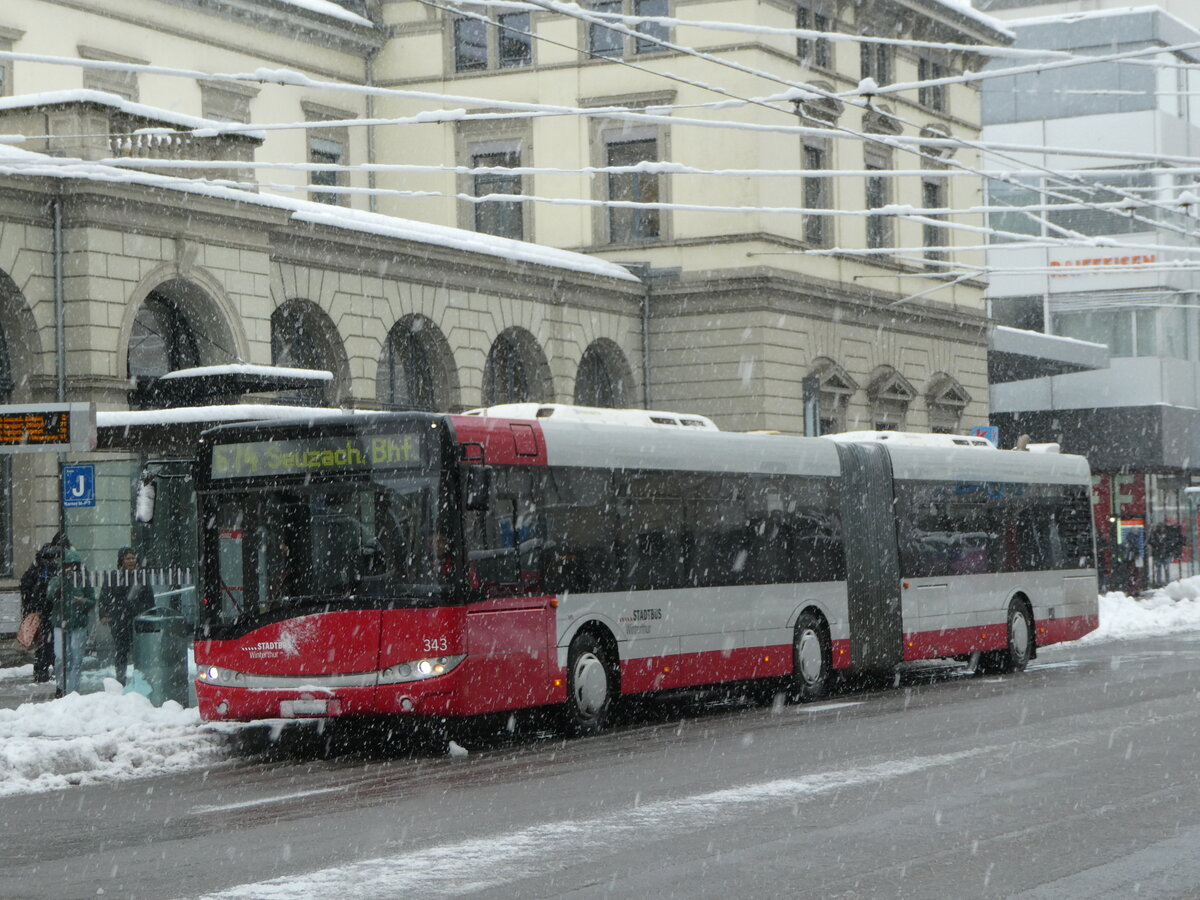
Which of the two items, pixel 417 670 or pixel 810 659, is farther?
pixel 810 659

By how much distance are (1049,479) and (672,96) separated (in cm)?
1877

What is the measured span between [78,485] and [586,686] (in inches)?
251

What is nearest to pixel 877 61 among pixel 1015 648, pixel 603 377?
pixel 603 377

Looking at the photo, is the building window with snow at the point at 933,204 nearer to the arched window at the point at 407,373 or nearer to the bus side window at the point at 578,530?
the arched window at the point at 407,373

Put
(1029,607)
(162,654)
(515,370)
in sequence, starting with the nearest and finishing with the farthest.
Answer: (162,654), (1029,607), (515,370)

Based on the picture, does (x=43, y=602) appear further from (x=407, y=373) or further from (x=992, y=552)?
(x=407, y=373)

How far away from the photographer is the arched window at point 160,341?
28.9m

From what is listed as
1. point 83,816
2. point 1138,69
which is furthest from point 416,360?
point 1138,69

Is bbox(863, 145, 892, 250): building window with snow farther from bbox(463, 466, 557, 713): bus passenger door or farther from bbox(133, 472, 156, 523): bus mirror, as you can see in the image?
bbox(133, 472, 156, 523): bus mirror

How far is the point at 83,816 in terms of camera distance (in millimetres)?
12117

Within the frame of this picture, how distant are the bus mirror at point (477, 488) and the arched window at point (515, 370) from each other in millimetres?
22367

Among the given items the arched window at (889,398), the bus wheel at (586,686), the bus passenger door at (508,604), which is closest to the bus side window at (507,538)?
the bus passenger door at (508,604)

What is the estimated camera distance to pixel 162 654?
18422mm

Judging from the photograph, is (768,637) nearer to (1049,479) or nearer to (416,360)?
(1049,479)
